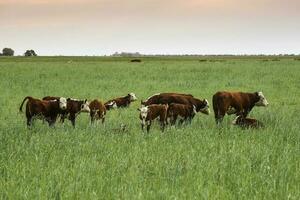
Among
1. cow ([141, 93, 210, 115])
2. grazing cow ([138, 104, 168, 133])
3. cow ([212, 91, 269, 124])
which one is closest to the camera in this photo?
grazing cow ([138, 104, 168, 133])

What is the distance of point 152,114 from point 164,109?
0.47 meters

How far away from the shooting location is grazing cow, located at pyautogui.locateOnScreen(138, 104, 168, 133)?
1434 cm

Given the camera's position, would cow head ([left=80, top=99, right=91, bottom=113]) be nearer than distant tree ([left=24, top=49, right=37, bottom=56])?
Yes

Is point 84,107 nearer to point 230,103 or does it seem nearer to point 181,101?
point 181,101

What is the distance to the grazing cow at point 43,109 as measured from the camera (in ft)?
49.3

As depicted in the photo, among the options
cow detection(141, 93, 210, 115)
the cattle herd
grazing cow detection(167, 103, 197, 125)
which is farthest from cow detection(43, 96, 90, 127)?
grazing cow detection(167, 103, 197, 125)

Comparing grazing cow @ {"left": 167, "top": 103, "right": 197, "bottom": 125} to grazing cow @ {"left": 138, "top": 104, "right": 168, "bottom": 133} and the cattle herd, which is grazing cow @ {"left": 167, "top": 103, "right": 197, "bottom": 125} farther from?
grazing cow @ {"left": 138, "top": 104, "right": 168, "bottom": 133}

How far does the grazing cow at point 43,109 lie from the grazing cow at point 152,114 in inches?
115

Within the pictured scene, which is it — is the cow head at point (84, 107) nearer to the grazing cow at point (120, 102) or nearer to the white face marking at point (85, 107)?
the white face marking at point (85, 107)

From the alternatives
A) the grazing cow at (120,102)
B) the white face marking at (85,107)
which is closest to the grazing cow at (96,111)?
the white face marking at (85,107)

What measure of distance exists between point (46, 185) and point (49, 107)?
8879mm

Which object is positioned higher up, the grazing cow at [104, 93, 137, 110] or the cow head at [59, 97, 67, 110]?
the cow head at [59, 97, 67, 110]

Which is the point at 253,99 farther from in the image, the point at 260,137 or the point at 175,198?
the point at 175,198

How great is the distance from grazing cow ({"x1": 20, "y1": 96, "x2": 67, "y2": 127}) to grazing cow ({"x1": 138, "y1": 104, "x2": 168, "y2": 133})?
292 centimetres
